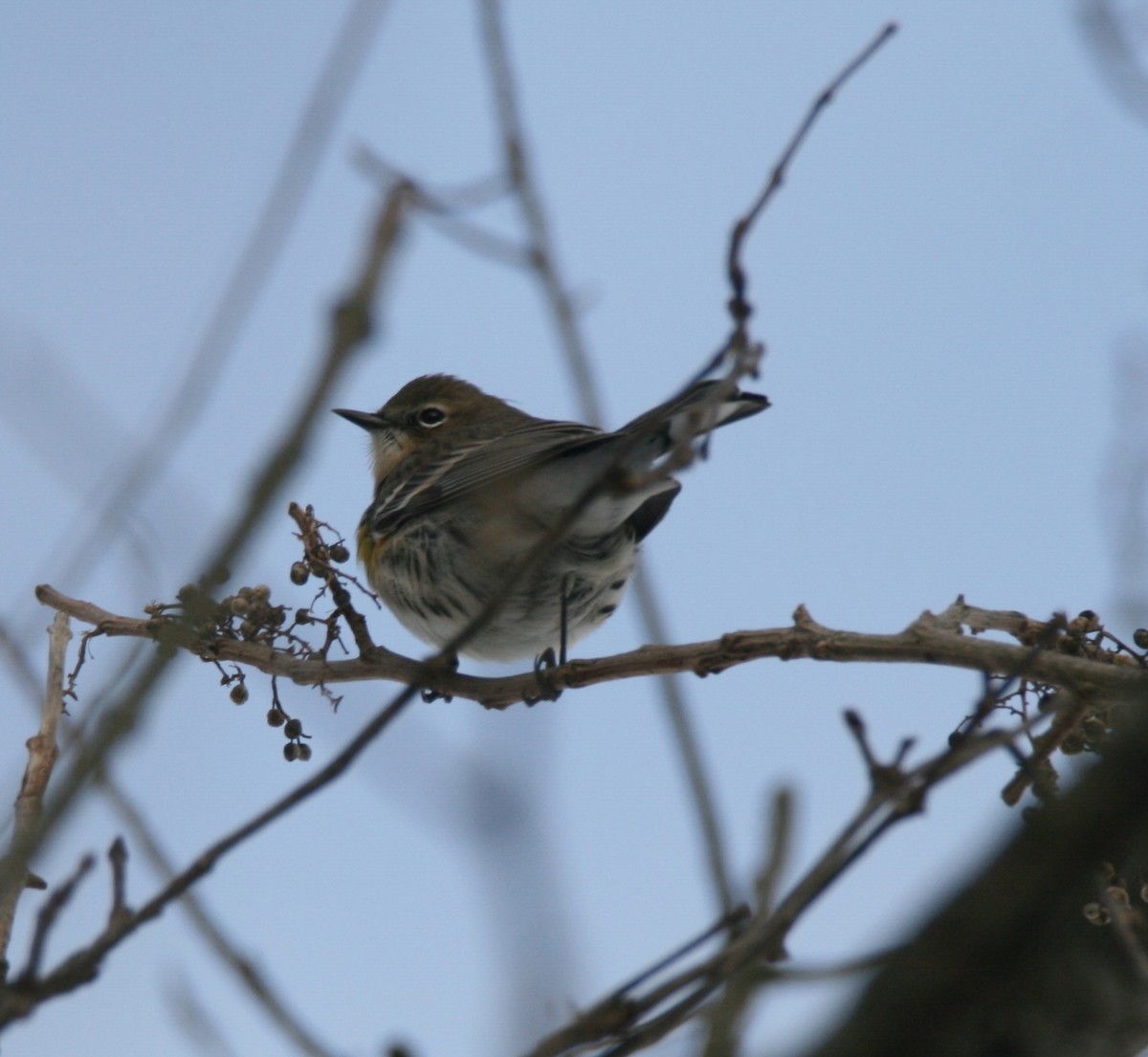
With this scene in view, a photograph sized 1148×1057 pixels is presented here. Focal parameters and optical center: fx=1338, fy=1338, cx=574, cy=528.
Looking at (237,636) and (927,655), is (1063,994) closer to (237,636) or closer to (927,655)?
(927,655)

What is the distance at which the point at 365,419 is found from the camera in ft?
32.4

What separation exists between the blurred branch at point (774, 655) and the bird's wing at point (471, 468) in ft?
3.93

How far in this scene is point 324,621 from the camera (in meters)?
5.23

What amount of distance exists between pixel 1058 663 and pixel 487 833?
1564mm

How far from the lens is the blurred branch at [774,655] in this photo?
3496 mm

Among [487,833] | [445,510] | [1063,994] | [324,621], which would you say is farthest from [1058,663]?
[445,510]

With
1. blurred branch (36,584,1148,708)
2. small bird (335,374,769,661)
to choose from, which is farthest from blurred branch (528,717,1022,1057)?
small bird (335,374,769,661)

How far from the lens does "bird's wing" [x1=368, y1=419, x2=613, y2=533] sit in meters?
6.59

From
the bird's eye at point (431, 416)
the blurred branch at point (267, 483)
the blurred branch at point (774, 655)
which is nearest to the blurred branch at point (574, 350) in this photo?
the blurred branch at point (774, 655)

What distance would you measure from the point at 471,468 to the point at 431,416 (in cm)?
261

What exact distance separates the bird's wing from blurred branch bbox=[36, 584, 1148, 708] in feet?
3.93

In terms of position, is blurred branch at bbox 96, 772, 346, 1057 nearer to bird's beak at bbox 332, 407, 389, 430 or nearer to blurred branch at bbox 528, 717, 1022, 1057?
blurred branch at bbox 528, 717, 1022, 1057

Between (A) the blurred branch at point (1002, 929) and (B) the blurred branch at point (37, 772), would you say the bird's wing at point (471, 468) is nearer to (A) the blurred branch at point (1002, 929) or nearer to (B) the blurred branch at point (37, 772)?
(B) the blurred branch at point (37, 772)

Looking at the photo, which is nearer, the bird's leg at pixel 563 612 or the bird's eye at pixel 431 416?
the bird's leg at pixel 563 612
